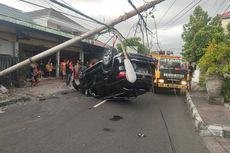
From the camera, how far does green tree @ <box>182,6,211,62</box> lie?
64.8 feet

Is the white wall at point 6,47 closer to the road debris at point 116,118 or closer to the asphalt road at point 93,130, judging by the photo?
the asphalt road at point 93,130

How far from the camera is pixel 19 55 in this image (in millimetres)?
14188

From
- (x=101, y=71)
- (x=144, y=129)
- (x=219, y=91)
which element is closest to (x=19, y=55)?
(x=101, y=71)

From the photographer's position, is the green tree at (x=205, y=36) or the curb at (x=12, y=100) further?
the green tree at (x=205, y=36)

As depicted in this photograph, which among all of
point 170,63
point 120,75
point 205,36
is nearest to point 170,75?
point 170,63

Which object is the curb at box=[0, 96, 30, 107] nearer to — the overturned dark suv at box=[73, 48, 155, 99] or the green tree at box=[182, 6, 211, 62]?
the overturned dark suv at box=[73, 48, 155, 99]

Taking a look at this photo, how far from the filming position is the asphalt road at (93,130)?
17.0ft

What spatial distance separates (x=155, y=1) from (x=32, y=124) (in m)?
6.24

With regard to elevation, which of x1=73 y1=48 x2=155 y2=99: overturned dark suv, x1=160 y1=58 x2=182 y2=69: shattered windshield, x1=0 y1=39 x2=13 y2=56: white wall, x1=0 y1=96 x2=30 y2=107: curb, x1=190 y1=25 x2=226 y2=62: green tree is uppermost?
x1=190 y1=25 x2=226 y2=62: green tree

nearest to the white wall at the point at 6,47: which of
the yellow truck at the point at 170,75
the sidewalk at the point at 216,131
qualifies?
the yellow truck at the point at 170,75

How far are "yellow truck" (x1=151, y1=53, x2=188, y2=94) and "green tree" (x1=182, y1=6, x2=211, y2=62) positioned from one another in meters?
3.86

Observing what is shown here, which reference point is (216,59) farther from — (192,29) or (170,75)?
(192,29)

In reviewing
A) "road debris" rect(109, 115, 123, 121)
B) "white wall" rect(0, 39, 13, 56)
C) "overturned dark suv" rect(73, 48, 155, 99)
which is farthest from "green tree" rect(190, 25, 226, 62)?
"white wall" rect(0, 39, 13, 56)

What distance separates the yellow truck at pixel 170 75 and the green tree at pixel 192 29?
3856 mm
